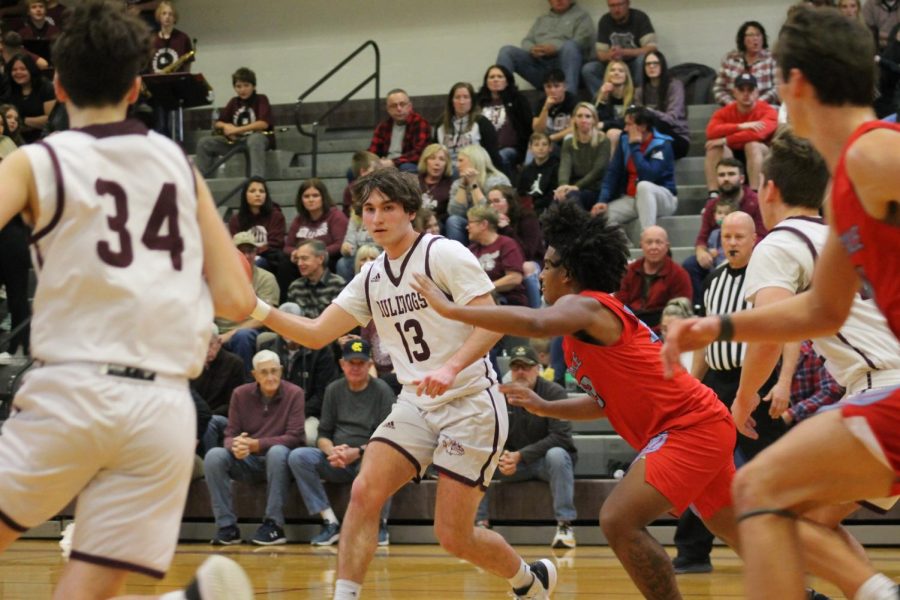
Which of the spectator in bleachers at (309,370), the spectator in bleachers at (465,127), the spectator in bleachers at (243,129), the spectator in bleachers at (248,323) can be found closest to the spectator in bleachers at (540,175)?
Result: the spectator in bleachers at (465,127)

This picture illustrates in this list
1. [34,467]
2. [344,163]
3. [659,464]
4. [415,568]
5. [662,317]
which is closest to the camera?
[34,467]

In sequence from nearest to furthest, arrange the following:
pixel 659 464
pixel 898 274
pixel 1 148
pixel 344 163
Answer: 1. pixel 898 274
2. pixel 659 464
3. pixel 1 148
4. pixel 344 163

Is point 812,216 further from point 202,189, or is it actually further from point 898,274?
point 202,189

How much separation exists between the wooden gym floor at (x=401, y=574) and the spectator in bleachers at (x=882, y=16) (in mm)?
6431

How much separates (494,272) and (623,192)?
7.21 ft

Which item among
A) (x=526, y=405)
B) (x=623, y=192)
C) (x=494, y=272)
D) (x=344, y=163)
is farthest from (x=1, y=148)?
(x=526, y=405)

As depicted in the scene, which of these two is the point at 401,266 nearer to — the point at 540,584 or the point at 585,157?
the point at 540,584

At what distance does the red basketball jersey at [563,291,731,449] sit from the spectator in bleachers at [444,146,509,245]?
6932 millimetres

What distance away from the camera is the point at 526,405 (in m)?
5.21

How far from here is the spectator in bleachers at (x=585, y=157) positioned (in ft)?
42.6

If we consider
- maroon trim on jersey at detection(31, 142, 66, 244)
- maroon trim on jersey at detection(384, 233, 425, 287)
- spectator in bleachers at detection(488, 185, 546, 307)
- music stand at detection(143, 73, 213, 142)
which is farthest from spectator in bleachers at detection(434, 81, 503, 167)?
maroon trim on jersey at detection(31, 142, 66, 244)

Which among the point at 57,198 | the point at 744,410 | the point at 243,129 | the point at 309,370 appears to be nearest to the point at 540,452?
the point at 309,370

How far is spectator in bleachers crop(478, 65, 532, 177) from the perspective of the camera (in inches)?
563

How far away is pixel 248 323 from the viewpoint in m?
12.0
